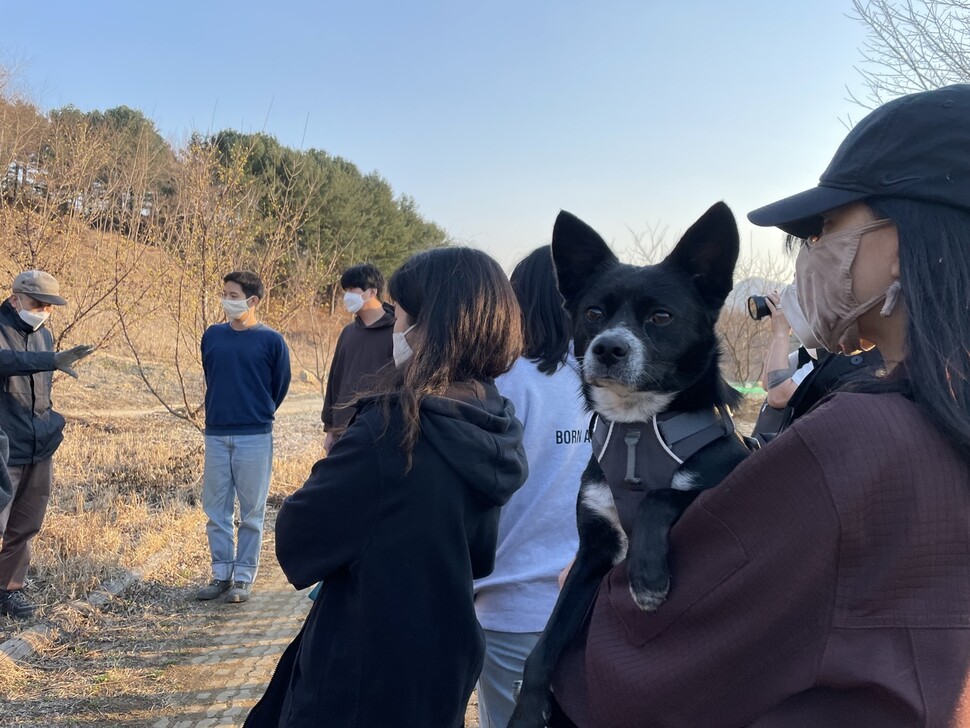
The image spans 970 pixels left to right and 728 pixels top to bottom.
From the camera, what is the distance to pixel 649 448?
1853 millimetres

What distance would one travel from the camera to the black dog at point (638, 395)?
5.68ft

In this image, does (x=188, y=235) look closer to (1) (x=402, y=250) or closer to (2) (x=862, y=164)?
(2) (x=862, y=164)

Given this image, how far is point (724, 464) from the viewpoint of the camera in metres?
1.78

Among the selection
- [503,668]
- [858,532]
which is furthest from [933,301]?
[503,668]

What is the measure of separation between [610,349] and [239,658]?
14.6 ft

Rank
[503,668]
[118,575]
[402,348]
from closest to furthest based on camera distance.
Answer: [402,348] → [503,668] → [118,575]

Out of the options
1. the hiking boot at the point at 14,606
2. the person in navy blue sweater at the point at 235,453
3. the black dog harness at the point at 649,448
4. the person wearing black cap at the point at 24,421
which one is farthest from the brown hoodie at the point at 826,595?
the person in navy blue sweater at the point at 235,453

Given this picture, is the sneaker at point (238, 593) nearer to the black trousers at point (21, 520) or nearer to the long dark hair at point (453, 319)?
the black trousers at point (21, 520)

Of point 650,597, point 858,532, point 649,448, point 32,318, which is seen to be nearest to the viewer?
point 858,532

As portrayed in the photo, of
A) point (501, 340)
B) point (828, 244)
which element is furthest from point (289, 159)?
point (828, 244)

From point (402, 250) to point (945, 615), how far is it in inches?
1496

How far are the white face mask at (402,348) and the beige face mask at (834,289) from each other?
1.23m

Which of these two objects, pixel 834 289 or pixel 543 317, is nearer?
pixel 834 289

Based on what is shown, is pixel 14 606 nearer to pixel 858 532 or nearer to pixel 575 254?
pixel 575 254
